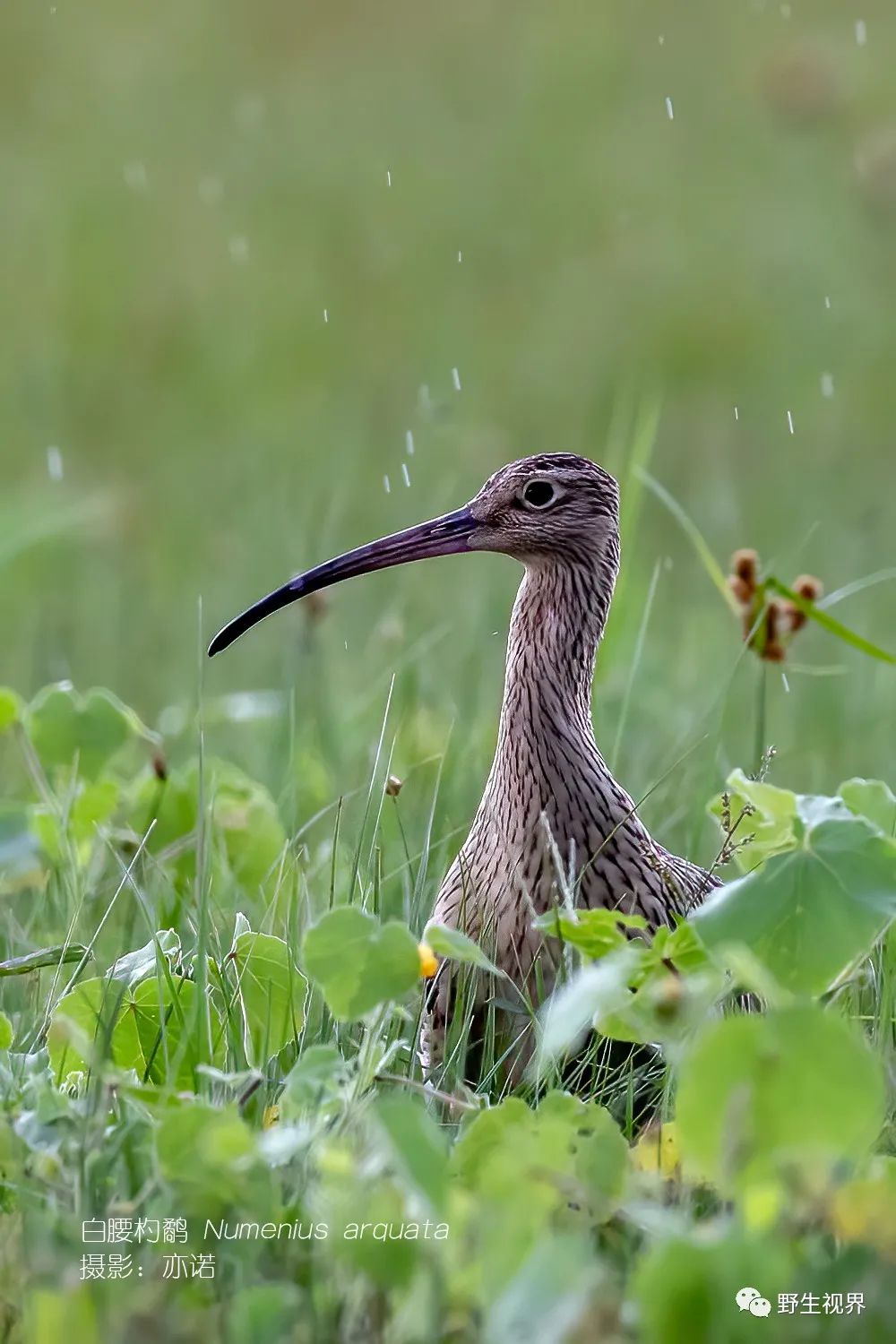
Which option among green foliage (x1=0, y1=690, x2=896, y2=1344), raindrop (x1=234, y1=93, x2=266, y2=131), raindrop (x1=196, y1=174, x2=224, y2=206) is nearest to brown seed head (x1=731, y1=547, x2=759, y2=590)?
green foliage (x1=0, y1=690, x2=896, y2=1344)

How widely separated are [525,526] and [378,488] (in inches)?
192

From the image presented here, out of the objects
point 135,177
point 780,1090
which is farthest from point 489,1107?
point 135,177

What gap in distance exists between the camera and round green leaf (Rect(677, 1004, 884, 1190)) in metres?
2.22

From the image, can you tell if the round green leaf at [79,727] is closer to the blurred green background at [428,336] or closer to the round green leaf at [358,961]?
the blurred green background at [428,336]

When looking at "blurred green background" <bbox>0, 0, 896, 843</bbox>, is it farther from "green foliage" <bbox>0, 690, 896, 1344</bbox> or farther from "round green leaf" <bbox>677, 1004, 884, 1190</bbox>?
"round green leaf" <bbox>677, 1004, 884, 1190</bbox>

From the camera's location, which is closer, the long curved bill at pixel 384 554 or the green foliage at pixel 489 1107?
the green foliage at pixel 489 1107

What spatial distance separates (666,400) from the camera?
10.7m

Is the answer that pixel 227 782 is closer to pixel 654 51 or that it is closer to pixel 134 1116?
pixel 134 1116

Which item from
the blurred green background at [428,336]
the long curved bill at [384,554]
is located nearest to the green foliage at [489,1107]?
the long curved bill at [384,554]

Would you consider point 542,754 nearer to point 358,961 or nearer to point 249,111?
point 358,961

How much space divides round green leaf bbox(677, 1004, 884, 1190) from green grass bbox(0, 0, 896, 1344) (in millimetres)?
73

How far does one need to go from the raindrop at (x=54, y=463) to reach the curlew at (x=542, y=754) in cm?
537

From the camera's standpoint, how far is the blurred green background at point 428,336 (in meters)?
6.29

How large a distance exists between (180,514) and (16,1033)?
19.5ft
